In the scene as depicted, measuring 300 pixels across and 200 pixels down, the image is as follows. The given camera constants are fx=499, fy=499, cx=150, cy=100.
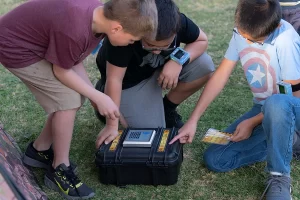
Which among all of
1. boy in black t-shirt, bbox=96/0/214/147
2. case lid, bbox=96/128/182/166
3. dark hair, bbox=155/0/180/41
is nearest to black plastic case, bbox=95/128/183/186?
case lid, bbox=96/128/182/166

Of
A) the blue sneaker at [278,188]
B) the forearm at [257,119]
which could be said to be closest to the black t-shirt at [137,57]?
the forearm at [257,119]

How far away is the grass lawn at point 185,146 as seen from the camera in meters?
2.73

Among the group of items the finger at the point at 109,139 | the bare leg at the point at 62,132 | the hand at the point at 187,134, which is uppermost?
the bare leg at the point at 62,132

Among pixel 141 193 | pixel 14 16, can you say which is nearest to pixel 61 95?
pixel 14 16

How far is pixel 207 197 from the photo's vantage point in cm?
268

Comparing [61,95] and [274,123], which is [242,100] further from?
[61,95]

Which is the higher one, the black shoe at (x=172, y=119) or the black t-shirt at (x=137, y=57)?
the black t-shirt at (x=137, y=57)

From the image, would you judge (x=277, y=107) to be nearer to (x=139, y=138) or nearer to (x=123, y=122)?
(x=139, y=138)

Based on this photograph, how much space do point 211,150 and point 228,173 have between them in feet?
0.54

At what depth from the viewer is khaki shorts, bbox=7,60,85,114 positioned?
8.43 feet

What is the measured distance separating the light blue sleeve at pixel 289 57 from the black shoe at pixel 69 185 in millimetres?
1221

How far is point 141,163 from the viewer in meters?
2.66

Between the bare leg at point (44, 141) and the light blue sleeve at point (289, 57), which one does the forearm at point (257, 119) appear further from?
the bare leg at point (44, 141)

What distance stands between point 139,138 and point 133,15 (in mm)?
742
